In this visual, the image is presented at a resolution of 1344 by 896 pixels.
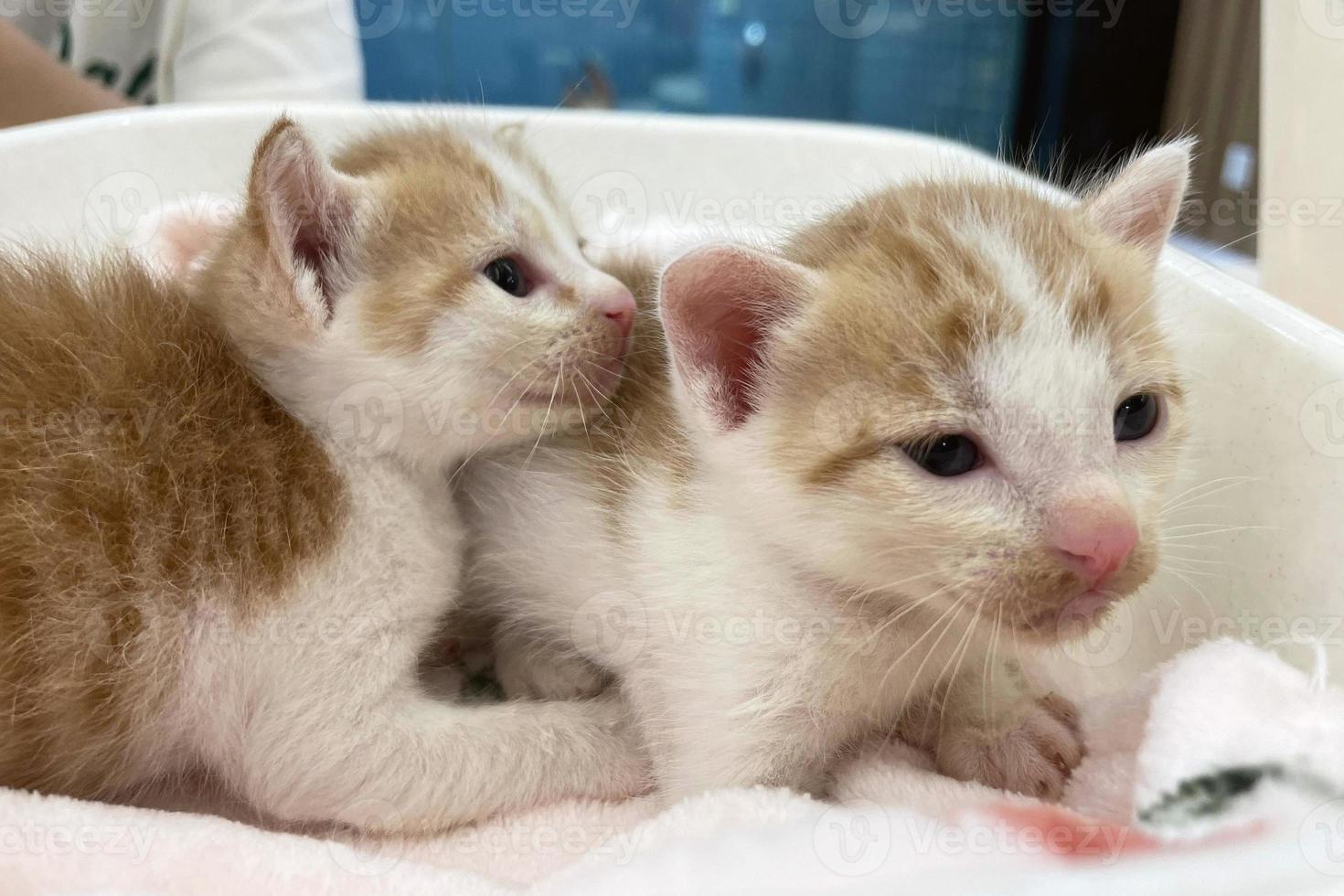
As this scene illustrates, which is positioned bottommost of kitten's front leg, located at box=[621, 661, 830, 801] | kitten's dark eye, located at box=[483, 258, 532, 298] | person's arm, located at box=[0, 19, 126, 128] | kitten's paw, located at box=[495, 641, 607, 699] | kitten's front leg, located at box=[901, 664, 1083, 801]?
kitten's paw, located at box=[495, 641, 607, 699]

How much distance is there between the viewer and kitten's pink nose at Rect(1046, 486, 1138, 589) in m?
0.82

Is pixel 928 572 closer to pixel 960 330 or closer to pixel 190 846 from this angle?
pixel 960 330

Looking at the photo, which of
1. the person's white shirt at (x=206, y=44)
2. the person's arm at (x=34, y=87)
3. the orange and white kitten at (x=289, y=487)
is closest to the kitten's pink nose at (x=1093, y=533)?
the orange and white kitten at (x=289, y=487)

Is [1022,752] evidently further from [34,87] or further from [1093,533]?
[34,87]

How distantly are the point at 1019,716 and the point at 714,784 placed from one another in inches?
13.9

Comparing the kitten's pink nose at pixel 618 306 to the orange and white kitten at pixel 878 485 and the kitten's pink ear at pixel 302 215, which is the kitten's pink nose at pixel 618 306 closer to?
the orange and white kitten at pixel 878 485

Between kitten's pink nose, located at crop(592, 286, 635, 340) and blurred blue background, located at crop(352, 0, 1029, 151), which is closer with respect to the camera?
kitten's pink nose, located at crop(592, 286, 635, 340)

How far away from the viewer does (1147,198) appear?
3.66 feet

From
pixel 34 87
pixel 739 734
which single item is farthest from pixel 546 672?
pixel 34 87

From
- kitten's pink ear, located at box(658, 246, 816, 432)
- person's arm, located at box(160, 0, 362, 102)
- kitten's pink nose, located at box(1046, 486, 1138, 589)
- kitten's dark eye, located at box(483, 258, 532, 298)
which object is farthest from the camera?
person's arm, located at box(160, 0, 362, 102)

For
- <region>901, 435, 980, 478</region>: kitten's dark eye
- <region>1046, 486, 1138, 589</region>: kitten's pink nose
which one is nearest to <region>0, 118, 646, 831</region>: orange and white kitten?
<region>901, 435, 980, 478</region>: kitten's dark eye

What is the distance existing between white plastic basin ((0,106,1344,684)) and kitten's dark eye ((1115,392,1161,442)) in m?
→ 0.23

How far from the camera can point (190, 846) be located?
950 mm

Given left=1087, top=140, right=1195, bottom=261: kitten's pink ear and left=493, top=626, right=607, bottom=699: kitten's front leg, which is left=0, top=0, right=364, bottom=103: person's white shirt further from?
left=1087, top=140, right=1195, bottom=261: kitten's pink ear
